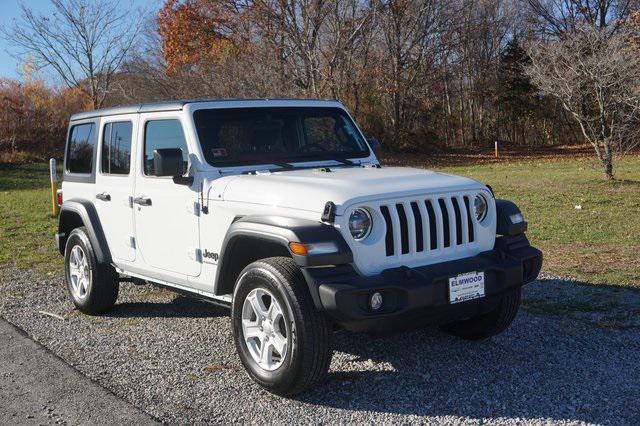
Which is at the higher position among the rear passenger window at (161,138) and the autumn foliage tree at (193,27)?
the autumn foliage tree at (193,27)

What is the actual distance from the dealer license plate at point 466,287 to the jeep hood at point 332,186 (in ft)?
1.92

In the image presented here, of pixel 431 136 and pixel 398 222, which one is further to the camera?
pixel 431 136

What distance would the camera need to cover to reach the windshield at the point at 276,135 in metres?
5.36

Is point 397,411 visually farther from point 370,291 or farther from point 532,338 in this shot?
point 532,338

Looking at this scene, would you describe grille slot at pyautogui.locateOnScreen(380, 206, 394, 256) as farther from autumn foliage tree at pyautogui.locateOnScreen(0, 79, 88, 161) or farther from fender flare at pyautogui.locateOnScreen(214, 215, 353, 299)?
autumn foliage tree at pyautogui.locateOnScreen(0, 79, 88, 161)

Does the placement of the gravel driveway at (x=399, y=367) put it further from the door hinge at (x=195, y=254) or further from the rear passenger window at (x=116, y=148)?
the rear passenger window at (x=116, y=148)

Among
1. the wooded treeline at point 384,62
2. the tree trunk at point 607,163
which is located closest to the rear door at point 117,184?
the tree trunk at point 607,163

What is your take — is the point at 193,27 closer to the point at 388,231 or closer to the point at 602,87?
the point at 602,87

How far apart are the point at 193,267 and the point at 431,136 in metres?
35.2

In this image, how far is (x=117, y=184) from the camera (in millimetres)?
6133

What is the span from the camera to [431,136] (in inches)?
1551

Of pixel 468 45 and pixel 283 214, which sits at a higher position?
pixel 468 45

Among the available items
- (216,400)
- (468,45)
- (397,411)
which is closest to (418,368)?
(397,411)

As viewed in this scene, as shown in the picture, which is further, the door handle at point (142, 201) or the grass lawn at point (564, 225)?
the grass lawn at point (564, 225)
